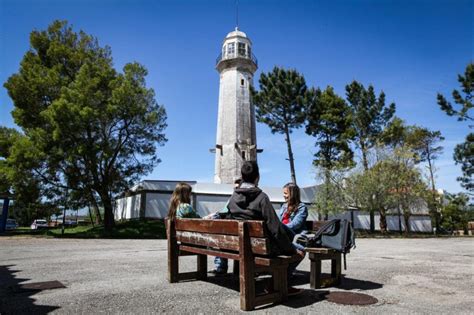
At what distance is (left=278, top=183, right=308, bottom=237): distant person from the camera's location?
4.55 meters

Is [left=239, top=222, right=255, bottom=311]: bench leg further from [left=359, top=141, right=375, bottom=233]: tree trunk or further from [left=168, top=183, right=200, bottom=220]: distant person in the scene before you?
[left=359, top=141, right=375, bottom=233]: tree trunk

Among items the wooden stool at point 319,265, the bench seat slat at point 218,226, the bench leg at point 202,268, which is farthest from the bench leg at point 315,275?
the bench leg at point 202,268

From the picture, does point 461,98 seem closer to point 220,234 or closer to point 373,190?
point 373,190

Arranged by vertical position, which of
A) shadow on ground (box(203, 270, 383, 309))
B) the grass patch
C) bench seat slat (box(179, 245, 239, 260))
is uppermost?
bench seat slat (box(179, 245, 239, 260))

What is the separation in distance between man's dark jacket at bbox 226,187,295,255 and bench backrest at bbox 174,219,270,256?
15 cm

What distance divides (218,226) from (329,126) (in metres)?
28.7

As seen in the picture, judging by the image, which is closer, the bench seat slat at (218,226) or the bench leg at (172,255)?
the bench seat slat at (218,226)

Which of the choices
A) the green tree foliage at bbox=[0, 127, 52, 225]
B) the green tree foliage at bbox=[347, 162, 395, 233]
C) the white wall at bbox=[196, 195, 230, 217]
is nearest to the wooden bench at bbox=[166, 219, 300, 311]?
the green tree foliage at bbox=[0, 127, 52, 225]

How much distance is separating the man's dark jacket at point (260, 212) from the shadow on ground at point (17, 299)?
84.4 inches

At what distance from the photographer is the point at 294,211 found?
4781mm

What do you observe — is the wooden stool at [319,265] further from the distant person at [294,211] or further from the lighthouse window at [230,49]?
the lighthouse window at [230,49]

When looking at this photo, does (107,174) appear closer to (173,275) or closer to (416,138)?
(173,275)

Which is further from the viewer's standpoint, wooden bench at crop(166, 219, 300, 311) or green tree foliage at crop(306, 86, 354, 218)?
green tree foliage at crop(306, 86, 354, 218)

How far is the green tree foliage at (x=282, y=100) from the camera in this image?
98.0 feet
